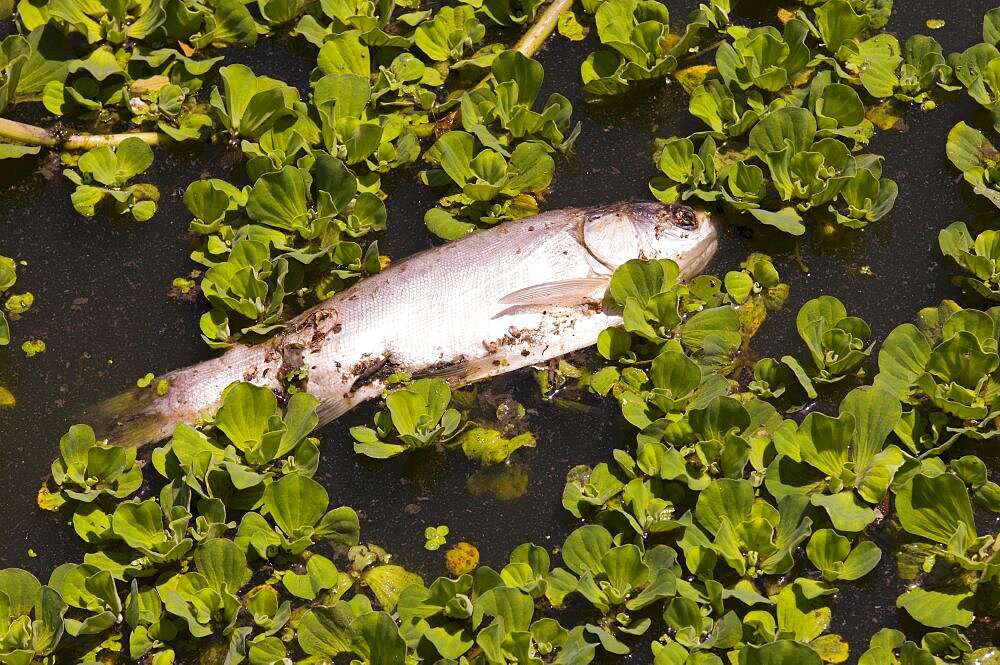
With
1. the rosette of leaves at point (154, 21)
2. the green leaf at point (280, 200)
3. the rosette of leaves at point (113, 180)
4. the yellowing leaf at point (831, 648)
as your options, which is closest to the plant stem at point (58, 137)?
the rosette of leaves at point (113, 180)

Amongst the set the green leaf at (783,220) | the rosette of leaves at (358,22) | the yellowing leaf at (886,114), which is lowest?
the green leaf at (783,220)

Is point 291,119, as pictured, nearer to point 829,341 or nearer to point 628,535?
point 628,535

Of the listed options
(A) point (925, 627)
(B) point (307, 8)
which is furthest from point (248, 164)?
(A) point (925, 627)

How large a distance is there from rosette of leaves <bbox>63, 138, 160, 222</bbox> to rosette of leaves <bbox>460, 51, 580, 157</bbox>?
1.30 m

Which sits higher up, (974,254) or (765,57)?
(765,57)

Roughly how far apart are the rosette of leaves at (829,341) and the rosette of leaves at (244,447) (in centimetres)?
170

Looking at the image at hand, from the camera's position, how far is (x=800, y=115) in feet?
13.8

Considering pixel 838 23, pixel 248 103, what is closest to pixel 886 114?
pixel 838 23

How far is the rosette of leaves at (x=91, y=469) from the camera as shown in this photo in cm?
360

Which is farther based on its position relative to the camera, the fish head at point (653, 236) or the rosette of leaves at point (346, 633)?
the fish head at point (653, 236)

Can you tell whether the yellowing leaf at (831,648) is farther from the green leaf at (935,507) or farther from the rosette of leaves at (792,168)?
the rosette of leaves at (792,168)

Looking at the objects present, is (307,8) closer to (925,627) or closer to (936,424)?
(936,424)

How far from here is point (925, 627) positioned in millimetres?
3355

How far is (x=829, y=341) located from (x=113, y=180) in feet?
9.21
